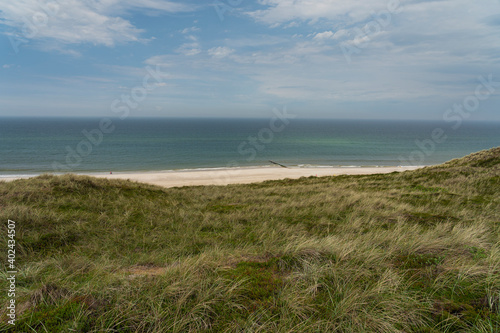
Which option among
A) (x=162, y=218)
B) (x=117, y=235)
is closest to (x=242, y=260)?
(x=117, y=235)

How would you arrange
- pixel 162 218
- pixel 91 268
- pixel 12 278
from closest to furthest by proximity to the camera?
pixel 12 278
pixel 91 268
pixel 162 218

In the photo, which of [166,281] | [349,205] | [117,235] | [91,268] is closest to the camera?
[166,281]

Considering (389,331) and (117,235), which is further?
(117,235)

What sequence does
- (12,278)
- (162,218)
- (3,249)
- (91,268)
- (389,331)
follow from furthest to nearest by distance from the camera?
1. (162,218)
2. (3,249)
3. (91,268)
4. (12,278)
5. (389,331)

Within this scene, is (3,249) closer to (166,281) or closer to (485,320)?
(166,281)

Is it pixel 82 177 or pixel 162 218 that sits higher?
pixel 82 177

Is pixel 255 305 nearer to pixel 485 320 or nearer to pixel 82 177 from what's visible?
pixel 485 320

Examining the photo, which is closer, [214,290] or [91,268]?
[214,290]

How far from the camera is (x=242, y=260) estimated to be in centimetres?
426

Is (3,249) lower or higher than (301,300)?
lower

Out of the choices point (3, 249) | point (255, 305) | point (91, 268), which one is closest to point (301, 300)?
point (255, 305)

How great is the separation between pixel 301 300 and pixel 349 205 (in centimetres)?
762

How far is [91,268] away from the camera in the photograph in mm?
4043

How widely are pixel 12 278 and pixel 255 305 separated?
375 centimetres
